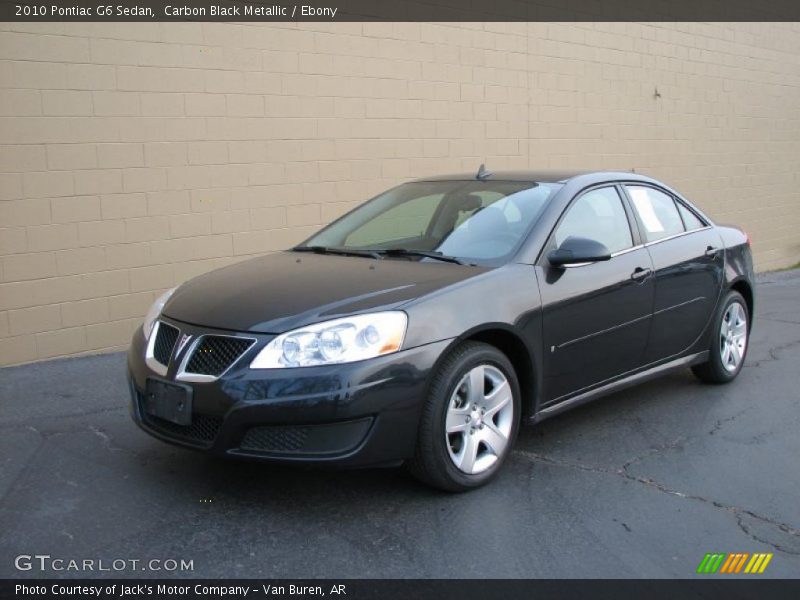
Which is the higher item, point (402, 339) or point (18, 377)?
point (402, 339)

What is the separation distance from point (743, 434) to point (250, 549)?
307 cm

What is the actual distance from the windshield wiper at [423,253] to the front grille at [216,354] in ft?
4.01

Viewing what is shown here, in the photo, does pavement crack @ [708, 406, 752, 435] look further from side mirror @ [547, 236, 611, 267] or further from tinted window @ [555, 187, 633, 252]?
side mirror @ [547, 236, 611, 267]

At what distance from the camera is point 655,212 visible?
5.67 meters

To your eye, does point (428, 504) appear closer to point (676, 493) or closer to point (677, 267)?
point (676, 493)

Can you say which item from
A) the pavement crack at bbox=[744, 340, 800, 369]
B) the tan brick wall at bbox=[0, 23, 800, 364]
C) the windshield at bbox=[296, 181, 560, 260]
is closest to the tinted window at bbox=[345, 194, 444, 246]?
the windshield at bbox=[296, 181, 560, 260]

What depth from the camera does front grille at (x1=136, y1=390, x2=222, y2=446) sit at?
3.80 meters
